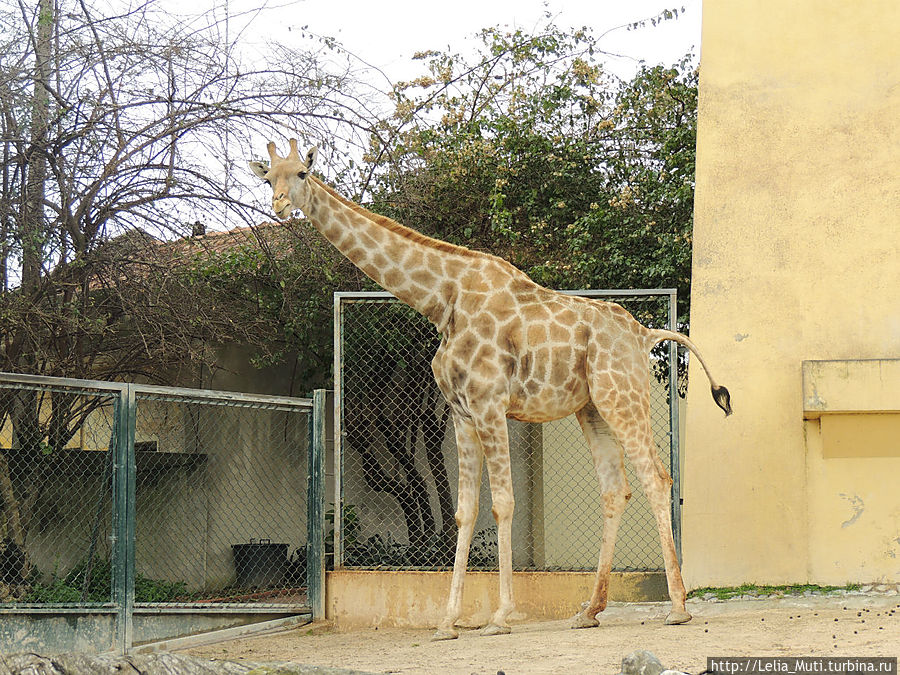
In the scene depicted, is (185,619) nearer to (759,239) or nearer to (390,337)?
(390,337)

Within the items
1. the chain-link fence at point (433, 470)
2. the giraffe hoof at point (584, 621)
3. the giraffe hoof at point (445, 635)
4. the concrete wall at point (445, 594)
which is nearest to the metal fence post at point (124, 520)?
the concrete wall at point (445, 594)

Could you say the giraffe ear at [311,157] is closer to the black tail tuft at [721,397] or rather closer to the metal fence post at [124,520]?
the metal fence post at [124,520]

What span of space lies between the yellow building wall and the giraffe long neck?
1.87 metres

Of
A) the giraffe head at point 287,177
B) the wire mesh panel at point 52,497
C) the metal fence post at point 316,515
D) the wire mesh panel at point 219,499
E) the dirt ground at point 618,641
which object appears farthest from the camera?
the wire mesh panel at point 219,499

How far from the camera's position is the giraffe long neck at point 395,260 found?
6.36 m

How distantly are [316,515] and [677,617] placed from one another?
2.83 meters

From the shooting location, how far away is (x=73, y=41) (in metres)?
7.80

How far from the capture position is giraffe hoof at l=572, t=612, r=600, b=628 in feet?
20.4

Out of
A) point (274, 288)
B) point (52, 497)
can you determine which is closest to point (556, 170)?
point (274, 288)

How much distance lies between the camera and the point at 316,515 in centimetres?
757

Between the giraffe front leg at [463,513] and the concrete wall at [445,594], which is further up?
the giraffe front leg at [463,513]

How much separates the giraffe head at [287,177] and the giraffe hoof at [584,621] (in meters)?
2.99

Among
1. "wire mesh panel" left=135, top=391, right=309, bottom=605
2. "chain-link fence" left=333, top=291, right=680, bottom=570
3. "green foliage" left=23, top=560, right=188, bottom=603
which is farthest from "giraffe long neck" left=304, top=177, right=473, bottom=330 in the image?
"wire mesh panel" left=135, top=391, right=309, bottom=605

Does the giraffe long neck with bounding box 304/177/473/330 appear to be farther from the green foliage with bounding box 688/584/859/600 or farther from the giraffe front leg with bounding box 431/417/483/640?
the green foliage with bounding box 688/584/859/600
